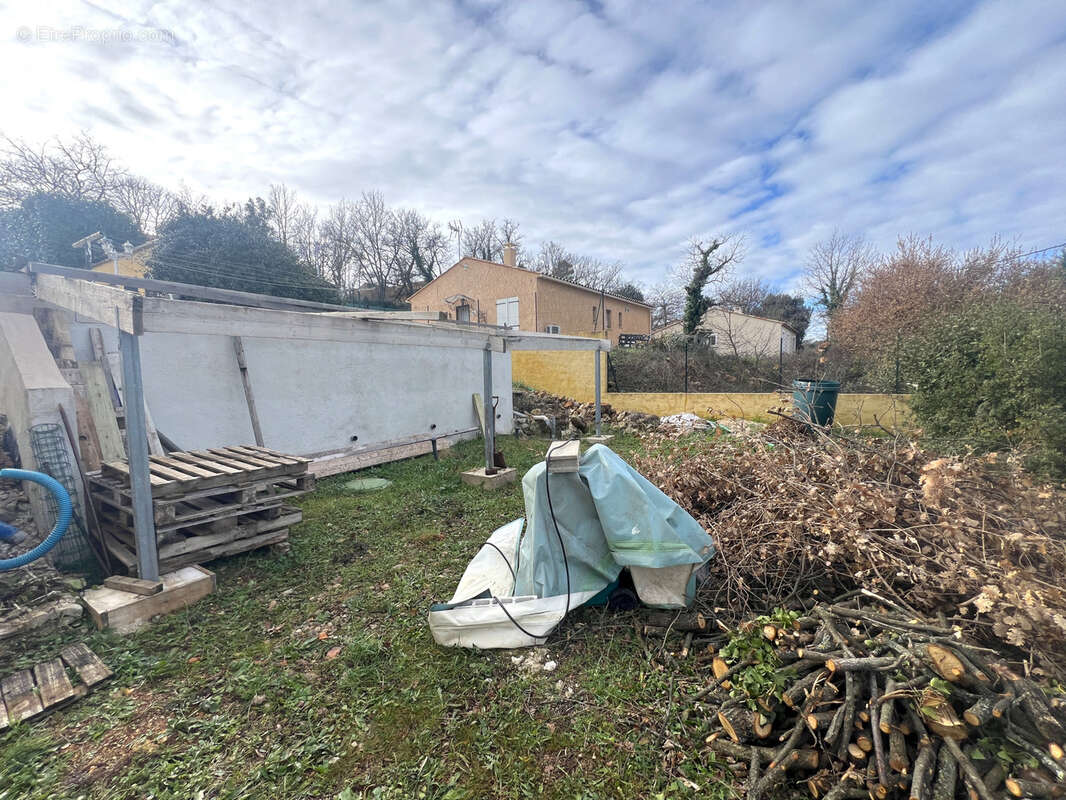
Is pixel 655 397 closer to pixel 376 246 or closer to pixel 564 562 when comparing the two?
pixel 564 562

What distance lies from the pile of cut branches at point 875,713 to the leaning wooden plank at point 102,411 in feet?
17.0

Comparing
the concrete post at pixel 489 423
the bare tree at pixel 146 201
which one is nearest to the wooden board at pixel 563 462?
the concrete post at pixel 489 423

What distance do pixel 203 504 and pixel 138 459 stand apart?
2.45ft

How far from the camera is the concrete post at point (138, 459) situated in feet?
9.81

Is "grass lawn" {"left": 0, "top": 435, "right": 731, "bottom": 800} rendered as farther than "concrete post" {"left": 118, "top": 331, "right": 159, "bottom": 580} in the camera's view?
No

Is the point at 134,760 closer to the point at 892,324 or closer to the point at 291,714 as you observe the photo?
the point at 291,714

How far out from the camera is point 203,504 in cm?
362

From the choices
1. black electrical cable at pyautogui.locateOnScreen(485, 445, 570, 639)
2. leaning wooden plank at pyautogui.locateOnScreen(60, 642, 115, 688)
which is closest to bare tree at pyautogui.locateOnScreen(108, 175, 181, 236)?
leaning wooden plank at pyautogui.locateOnScreen(60, 642, 115, 688)

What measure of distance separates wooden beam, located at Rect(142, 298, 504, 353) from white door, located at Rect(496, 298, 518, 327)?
1408cm

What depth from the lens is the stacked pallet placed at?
327 centimetres

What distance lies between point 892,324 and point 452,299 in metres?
17.0

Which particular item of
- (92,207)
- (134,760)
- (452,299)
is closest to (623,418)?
(134,760)

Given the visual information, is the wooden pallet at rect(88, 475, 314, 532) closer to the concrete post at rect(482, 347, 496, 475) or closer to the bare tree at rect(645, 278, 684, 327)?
the concrete post at rect(482, 347, 496, 475)

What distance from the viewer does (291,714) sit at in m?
2.22
